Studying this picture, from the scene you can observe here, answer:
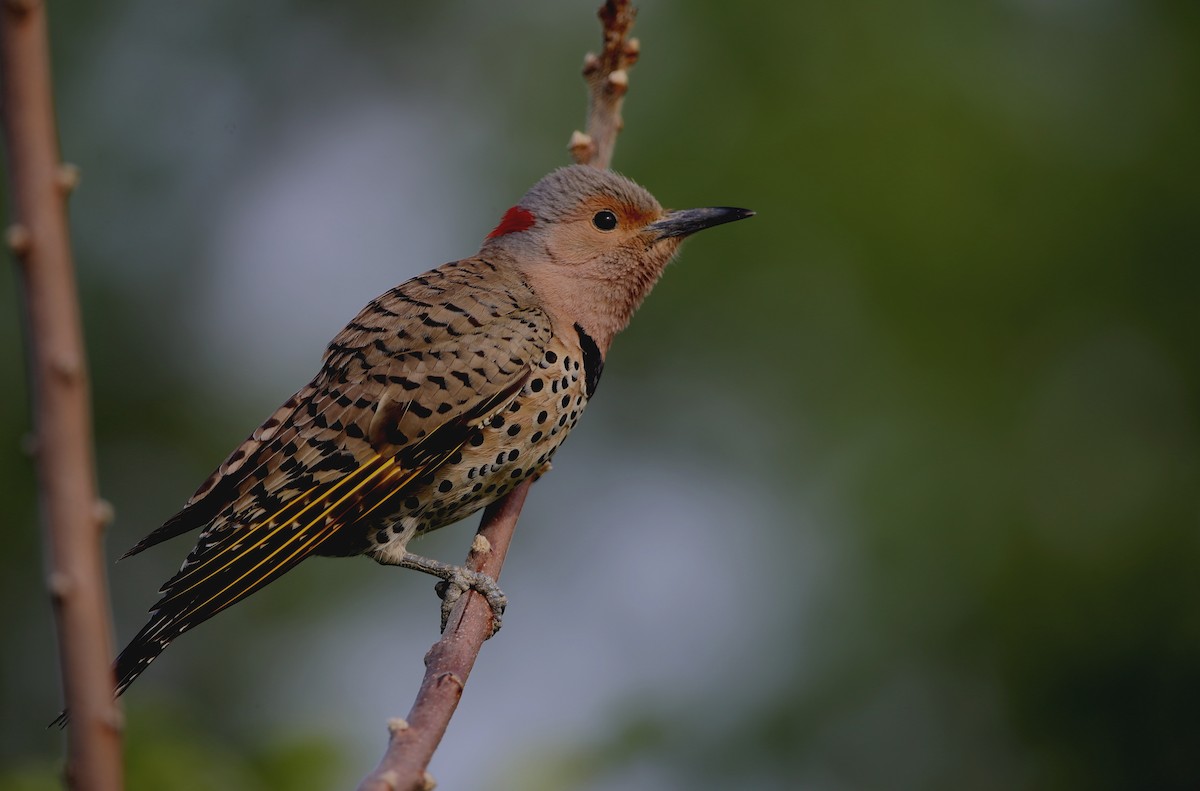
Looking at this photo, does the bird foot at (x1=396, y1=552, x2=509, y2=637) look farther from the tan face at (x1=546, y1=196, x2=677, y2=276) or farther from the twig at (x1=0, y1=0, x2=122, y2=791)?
the twig at (x1=0, y1=0, x2=122, y2=791)

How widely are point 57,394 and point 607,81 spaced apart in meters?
3.38

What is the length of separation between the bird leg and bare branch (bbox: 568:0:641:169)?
5.17 feet

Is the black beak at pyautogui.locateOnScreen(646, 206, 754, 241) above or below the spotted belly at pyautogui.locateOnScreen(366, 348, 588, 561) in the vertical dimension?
above

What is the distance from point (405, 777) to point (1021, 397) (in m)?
6.30

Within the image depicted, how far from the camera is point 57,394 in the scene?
1184 mm

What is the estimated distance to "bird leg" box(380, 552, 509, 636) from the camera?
3.70 m

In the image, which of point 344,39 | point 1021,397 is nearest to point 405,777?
point 1021,397

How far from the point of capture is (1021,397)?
7.74m

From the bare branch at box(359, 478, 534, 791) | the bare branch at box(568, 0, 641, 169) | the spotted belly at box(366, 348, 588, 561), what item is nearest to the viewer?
the bare branch at box(359, 478, 534, 791)

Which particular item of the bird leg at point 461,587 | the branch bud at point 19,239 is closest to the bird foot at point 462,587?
the bird leg at point 461,587

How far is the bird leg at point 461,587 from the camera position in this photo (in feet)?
12.1

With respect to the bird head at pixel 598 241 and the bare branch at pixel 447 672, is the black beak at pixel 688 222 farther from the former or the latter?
the bare branch at pixel 447 672

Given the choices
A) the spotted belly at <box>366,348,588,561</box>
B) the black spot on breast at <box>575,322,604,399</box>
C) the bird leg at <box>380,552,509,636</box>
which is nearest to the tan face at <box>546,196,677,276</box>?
the black spot on breast at <box>575,322,604,399</box>

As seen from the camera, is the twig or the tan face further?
the tan face
